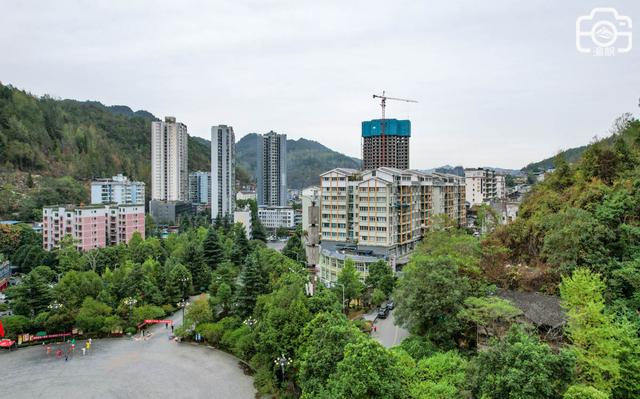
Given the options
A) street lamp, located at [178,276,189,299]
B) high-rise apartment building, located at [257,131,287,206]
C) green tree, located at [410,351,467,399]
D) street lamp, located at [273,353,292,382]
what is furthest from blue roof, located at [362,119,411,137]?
green tree, located at [410,351,467,399]

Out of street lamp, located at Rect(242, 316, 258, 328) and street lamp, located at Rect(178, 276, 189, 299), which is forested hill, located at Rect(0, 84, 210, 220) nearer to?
street lamp, located at Rect(178, 276, 189, 299)

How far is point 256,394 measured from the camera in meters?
19.0

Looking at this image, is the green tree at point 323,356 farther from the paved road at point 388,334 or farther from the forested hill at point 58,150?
the forested hill at point 58,150

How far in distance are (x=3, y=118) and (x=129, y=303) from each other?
72.2 metres

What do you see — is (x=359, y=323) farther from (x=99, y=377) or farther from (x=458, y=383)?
(x=99, y=377)

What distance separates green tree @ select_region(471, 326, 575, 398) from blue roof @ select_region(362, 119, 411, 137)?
77.5m

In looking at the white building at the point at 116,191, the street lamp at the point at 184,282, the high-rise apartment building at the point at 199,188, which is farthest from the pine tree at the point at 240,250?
the high-rise apartment building at the point at 199,188

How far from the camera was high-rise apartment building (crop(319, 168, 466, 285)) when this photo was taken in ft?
117

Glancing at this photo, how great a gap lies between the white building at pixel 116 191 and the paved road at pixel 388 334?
171 feet

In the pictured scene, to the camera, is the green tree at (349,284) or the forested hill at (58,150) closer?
the green tree at (349,284)

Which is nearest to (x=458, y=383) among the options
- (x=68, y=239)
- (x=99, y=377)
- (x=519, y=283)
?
(x=519, y=283)

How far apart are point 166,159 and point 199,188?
17730 millimetres

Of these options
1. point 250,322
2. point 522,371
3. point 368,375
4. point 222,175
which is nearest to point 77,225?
point 250,322

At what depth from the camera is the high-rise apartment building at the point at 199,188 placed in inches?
3900
